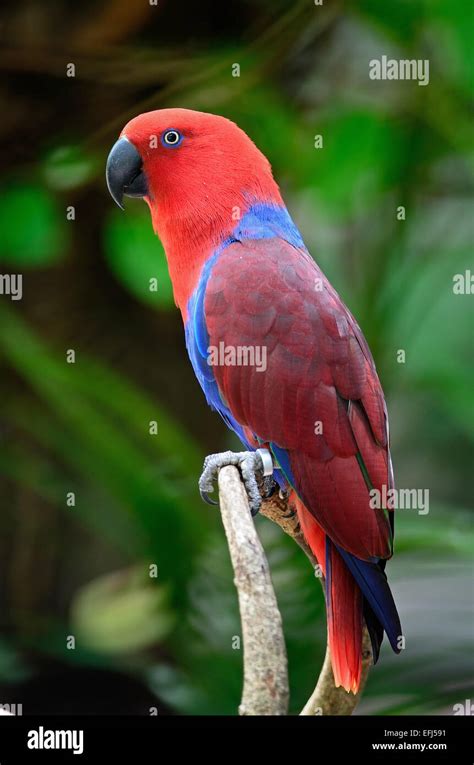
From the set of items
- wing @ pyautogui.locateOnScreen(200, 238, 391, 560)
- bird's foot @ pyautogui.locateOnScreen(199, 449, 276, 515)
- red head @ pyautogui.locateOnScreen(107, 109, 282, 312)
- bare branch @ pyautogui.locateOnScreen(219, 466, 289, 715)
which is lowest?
bare branch @ pyautogui.locateOnScreen(219, 466, 289, 715)

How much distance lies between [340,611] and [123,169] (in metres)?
0.74

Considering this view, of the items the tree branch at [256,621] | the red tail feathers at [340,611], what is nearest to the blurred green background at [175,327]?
the red tail feathers at [340,611]

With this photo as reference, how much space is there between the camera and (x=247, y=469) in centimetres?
131

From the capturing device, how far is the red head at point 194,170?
1488 millimetres

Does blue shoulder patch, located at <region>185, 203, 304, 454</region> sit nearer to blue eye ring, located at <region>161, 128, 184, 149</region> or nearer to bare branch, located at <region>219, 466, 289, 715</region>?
blue eye ring, located at <region>161, 128, 184, 149</region>

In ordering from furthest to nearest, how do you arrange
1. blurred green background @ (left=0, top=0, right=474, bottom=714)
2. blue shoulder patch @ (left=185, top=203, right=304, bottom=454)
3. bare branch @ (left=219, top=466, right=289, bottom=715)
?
blurred green background @ (left=0, top=0, right=474, bottom=714) < blue shoulder patch @ (left=185, top=203, right=304, bottom=454) < bare branch @ (left=219, top=466, right=289, bottom=715)

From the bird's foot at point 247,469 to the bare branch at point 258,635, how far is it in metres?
0.27

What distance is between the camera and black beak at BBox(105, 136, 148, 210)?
1.49 metres

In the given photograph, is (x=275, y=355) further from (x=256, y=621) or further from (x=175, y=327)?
(x=175, y=327)

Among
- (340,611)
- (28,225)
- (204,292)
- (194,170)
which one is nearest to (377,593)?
(340,611)

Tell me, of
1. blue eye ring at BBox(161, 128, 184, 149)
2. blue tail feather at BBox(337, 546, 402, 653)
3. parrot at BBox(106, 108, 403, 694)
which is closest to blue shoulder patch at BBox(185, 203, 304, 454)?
parrot at BBox(106, 108, 403, 694)

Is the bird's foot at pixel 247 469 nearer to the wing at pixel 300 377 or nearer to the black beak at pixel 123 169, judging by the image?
the wing at pixel 300 377

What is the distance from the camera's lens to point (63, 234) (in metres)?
2.03

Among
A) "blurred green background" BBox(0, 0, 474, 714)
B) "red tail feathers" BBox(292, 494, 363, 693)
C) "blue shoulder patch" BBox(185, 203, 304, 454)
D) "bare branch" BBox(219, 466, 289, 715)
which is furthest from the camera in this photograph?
"blurred green background" BBox(0, 0, 474, 714)
